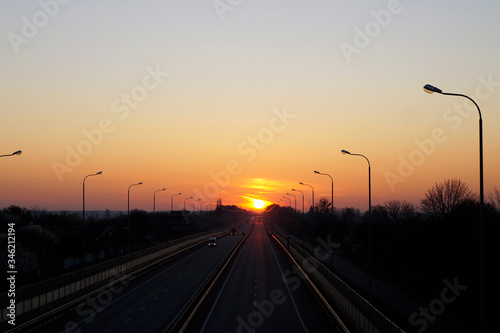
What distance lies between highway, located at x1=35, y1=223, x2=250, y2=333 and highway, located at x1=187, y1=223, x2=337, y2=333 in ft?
6.28

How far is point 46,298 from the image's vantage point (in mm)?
29812

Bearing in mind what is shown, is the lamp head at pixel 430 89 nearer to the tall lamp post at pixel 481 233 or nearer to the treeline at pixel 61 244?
the tall lamp post at pixel 481 233

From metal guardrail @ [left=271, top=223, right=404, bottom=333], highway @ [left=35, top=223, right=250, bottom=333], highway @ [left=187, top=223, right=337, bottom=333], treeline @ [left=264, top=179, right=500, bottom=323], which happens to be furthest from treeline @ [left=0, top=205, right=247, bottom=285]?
treeline @ [left=264, top=179, right=500, bottom=323]

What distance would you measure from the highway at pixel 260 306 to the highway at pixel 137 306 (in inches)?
75.4

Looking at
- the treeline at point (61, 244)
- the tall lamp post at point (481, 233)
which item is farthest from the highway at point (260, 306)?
the treeline at point (61, 244)

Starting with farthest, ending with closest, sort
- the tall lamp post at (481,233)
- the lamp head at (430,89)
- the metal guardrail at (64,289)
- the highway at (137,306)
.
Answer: the highway at (137,306), the metal guardrail at (64,289), the lamp head at (430,89), the tall lamp post at (481,233)

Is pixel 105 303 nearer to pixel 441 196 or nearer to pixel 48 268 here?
pixel 48 268

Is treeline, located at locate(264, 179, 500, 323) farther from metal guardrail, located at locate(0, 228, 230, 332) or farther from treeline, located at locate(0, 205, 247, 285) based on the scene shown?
treeline, located at locate(0, 205, 247, 285)

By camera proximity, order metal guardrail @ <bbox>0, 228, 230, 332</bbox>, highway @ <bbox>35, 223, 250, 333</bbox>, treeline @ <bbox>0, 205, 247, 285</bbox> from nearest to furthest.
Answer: metal guardrail @ <bbox>0, 228, 230, 332</bbox> < highway @ <bbox>35, 223, 250, 333</bbox> < treeline @ <bbox>0, 205, 247, 285</bbox>

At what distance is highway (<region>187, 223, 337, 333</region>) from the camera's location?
A: 88.8 ft

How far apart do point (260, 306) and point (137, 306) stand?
7.80 metres

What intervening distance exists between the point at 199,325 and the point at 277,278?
23.0 meters

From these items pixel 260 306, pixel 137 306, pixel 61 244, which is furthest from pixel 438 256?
pixel 61 244

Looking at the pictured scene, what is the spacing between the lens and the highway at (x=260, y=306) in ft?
88.8
